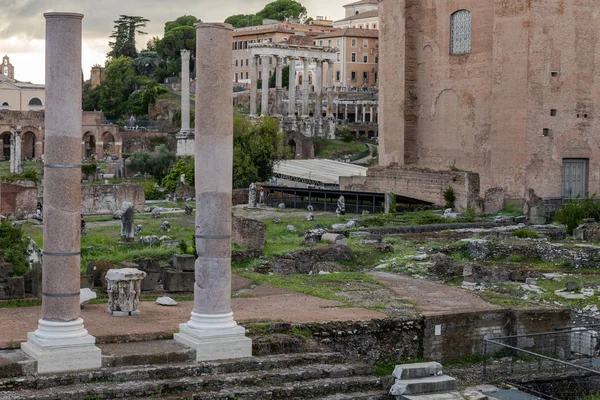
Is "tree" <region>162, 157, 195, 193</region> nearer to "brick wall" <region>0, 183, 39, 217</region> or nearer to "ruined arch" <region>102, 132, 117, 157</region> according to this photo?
"brick wall" <region>0, 183, 39, 217</region>

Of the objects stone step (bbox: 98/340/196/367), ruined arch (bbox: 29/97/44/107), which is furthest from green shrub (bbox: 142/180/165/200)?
ruined arch (bbox: 29/97/44/107)

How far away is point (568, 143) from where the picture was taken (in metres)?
35.0

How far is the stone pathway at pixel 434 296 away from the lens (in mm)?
14843

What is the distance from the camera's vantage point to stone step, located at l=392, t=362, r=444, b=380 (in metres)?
11.7

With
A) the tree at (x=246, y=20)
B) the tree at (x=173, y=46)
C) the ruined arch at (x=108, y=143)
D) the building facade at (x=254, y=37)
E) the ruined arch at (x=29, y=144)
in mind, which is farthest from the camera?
the tree at (x=246, y=20)

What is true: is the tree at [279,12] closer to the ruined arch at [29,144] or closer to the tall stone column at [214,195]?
the ruined arch at [29,144]

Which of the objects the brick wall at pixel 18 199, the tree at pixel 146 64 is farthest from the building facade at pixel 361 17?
the brick wall at pixel 18 199

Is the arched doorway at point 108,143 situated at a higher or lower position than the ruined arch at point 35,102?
lower

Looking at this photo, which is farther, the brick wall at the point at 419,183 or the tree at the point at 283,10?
the tree at the point at 283,10

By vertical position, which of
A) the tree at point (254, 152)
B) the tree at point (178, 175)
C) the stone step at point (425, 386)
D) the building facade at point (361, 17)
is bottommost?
the stone step at point (425, 386)

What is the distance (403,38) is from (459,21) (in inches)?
95.7

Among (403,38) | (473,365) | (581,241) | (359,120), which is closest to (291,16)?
(359,120)

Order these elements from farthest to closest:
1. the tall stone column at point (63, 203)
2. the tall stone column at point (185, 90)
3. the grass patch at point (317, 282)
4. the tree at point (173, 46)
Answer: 1. the tree at point (173, 46)
2. the tall stone column at point (185, 90)
3. the grass patch at point (317, 282)
4. the tall stone column at point (63, 203)

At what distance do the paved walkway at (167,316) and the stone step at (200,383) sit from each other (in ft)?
4.33
